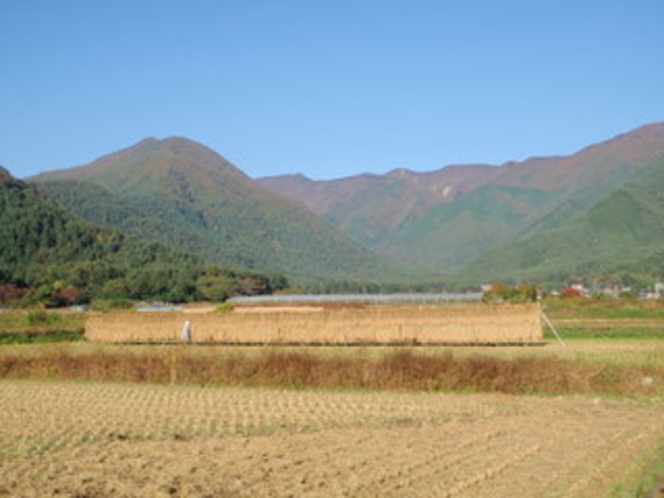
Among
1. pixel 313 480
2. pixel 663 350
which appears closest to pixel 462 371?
pixel 663 350

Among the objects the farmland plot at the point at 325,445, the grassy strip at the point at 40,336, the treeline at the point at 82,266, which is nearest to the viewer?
the farmland plot at the point at 325,445

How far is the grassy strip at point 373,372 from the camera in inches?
1076

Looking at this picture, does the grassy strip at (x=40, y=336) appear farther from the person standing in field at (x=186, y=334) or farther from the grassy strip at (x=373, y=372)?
the grassy strip at (x=373, y=372)

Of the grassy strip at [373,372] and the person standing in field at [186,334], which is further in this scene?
the person standing in field at [186,334]

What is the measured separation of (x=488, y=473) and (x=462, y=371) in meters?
13.3

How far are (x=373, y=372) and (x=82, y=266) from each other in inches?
3817

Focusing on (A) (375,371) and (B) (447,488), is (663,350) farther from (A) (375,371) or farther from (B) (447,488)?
(B) (447,488)

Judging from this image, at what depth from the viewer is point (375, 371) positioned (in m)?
29.2

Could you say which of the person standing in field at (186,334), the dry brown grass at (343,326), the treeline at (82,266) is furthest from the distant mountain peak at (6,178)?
the person standing in field at (186,334)

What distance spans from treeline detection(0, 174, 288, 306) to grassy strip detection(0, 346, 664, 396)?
6627 cm

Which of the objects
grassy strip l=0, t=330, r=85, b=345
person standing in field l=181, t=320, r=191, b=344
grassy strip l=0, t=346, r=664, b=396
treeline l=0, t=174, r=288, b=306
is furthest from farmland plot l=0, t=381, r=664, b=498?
treeline l=0, t=174, r=288, b=306

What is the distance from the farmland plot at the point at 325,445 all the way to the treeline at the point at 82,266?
252 feet

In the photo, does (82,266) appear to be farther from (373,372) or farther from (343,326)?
(373,372)

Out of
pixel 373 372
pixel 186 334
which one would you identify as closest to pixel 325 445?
pixel 373 372
